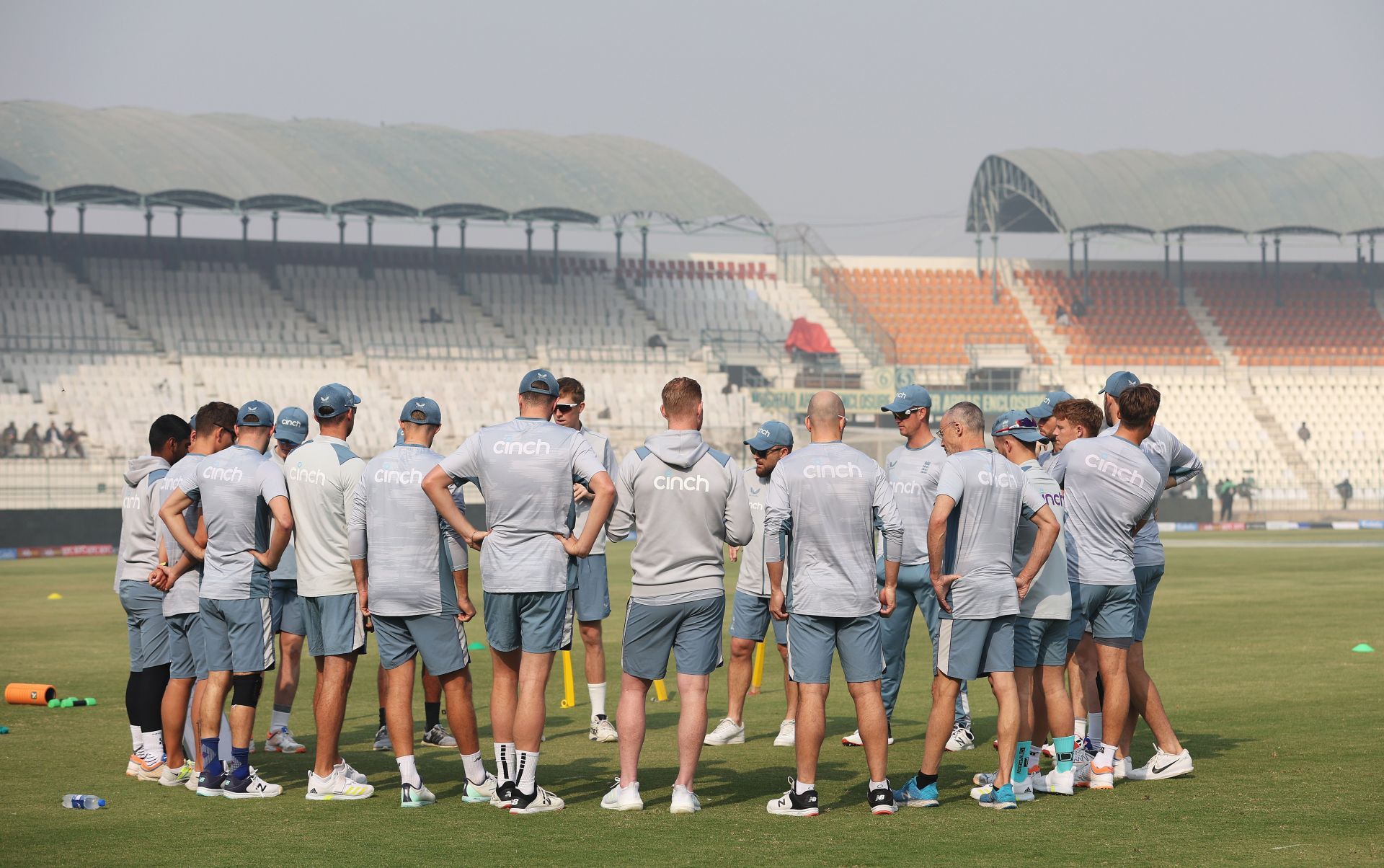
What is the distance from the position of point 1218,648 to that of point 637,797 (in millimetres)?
9414

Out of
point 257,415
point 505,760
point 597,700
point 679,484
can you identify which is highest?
point 257,415

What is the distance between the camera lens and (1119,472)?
9.30 m

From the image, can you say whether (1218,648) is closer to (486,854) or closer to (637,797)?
(637,797)

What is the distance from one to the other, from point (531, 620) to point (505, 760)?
32.4 inches

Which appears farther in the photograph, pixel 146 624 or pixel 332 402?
pixel 146 624

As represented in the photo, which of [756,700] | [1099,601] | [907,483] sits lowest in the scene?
[756,700]

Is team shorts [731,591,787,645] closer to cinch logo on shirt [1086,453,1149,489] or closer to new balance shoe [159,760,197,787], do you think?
cinch logo on shirt [1086,453,1149,489]

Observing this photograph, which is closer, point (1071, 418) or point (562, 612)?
point (562, 612)

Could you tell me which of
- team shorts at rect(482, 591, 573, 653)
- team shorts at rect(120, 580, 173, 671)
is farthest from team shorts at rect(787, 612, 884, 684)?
team shorts at rect(120, 580, 173, 671)

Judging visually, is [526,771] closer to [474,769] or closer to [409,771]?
[474,769]

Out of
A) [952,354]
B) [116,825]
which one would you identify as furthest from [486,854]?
[952,354]

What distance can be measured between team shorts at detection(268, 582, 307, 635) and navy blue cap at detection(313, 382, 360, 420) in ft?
5.27

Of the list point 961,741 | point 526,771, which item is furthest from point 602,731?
point 526,771

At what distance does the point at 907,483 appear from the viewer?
10289mm
